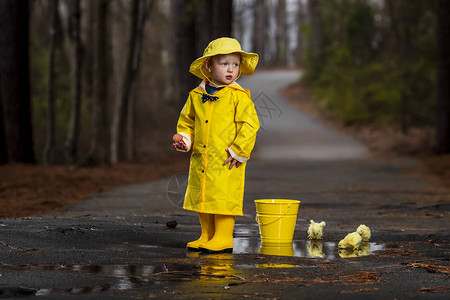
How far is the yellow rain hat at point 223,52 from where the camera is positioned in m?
7.30

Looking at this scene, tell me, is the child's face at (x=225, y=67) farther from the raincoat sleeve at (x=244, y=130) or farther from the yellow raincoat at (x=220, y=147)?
the raincoat sleeve at (x=244, y=130)

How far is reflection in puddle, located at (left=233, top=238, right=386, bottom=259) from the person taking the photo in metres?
7.20

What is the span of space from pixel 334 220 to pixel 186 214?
2.08 m

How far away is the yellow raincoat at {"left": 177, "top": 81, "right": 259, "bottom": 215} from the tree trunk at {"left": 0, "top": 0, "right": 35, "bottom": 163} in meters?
10.9

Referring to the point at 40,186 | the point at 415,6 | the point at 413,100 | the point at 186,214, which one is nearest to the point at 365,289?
the point at 186,214

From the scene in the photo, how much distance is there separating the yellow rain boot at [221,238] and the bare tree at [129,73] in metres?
15.5

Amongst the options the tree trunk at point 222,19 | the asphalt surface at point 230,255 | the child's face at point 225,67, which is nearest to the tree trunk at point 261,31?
the tree trunk at point 222,19

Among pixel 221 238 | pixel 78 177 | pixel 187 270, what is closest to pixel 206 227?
pixel 221 238

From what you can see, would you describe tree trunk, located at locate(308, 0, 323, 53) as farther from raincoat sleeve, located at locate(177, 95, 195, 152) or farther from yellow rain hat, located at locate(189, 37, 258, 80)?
raincoat sleeve, located at locate(177, 95, 195, 152)

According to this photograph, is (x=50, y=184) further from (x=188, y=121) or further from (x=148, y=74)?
(x=148, y=74)

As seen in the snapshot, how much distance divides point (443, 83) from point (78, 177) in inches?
448

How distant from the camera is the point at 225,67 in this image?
7.40m

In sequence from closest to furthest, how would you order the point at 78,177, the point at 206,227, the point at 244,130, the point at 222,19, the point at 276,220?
the point at 244,130 → the point at 206,227 → the point at 276,220 → the point at 78,177 → the point at 222,19

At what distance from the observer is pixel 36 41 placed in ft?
110
